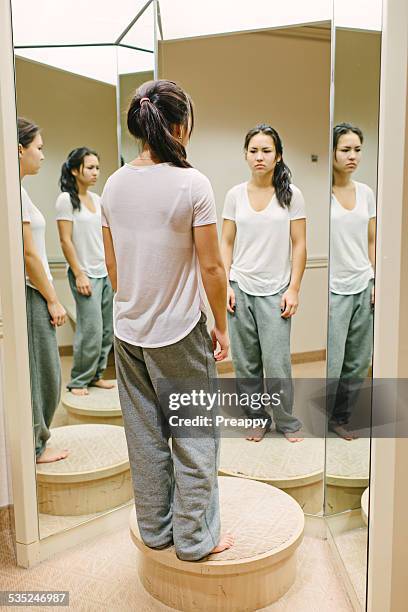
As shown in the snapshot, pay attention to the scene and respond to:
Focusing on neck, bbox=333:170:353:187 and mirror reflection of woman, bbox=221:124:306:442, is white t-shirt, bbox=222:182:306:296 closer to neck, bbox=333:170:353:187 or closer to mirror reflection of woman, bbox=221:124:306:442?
mirror reflection of woman, bbox=221:124:306:442

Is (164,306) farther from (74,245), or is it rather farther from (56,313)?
(74,245)

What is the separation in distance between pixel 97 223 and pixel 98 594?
118 cm

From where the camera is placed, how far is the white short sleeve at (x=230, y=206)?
205 cm

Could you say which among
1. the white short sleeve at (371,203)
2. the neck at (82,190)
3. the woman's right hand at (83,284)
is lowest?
the woman's right hand at (83,284)

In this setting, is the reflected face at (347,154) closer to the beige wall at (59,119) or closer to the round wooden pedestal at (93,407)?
the beige wall at (59,119)

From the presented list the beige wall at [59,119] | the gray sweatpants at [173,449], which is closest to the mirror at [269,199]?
the beige wall at [59,119]

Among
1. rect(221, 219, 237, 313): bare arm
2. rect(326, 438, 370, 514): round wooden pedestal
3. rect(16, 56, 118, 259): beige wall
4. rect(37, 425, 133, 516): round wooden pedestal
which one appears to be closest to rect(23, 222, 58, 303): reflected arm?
rect(16, 56, 118, 259): beige wall

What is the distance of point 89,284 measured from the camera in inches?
84.0

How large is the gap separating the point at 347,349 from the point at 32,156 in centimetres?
111

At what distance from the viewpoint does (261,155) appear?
1993mm

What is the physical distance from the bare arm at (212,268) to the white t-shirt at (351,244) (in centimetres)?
36

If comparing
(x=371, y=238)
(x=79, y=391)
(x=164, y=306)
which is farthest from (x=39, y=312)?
(x=371, y=238)

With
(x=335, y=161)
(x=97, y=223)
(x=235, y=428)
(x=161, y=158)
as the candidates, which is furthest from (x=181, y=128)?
(x=235, y=428)

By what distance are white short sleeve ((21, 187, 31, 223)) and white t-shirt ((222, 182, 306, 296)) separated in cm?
64
